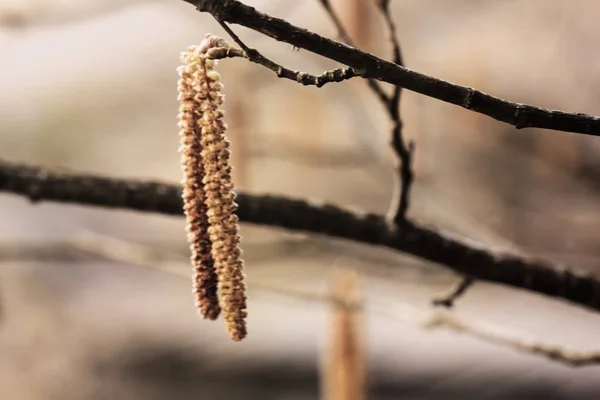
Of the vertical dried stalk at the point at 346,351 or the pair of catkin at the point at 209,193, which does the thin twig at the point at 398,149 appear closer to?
the pair of catkin at the point at 209,193

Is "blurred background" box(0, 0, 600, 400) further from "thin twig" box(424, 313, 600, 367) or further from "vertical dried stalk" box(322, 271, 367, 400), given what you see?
"thin twig" box(424, 313, 600, 367)

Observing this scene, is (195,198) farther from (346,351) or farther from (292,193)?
(292,193)

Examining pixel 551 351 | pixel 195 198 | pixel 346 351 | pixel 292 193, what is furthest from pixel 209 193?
pixel 292 193

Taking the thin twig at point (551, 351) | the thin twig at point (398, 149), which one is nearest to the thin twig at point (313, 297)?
the thin twig at point (551, 351)

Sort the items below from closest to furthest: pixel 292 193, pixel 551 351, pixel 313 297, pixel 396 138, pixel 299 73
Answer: pixel 299 73
pixel 396 138
pixel 551 351
pixel 313 297
pixel 292 193

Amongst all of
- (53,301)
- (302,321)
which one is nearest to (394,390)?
(302,321)

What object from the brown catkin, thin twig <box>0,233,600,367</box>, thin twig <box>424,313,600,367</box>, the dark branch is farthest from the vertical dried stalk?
the brown catkin

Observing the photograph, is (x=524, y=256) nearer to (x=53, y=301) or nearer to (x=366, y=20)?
(x=366, y=20)
